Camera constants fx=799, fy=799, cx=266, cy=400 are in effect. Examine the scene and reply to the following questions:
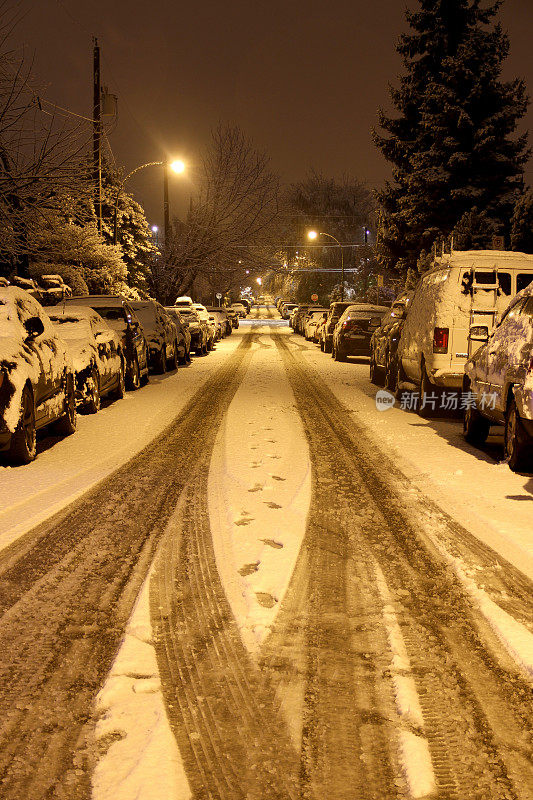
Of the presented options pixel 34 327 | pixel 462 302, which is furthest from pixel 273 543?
pixel 462 302

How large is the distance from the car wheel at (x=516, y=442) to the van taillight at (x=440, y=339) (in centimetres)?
342

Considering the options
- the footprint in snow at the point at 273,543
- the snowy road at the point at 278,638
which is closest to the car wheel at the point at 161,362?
the snowy road at the point at 278,638

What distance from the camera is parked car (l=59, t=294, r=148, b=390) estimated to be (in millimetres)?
16047

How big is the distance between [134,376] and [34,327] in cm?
679

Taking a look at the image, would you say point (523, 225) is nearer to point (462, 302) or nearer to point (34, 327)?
point (462, 302)

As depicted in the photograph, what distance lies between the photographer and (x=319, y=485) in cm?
756

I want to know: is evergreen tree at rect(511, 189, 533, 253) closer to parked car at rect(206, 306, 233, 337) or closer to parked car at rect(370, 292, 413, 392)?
parked car at rect(206, 306, 233, 337)

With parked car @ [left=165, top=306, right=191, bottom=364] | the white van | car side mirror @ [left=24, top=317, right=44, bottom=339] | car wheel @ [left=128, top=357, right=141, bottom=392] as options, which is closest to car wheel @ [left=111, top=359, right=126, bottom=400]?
car wheel @ [left=128, top=357, right=141, bottom=392]

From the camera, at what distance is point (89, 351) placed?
1215 centimetres

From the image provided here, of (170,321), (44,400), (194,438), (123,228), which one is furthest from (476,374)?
(123,228)

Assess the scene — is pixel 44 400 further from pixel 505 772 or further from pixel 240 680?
pixel 505 772

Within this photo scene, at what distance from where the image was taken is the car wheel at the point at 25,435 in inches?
330

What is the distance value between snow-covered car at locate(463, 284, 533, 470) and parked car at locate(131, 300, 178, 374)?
10.9 meters

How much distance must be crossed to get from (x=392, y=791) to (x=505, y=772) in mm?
440
